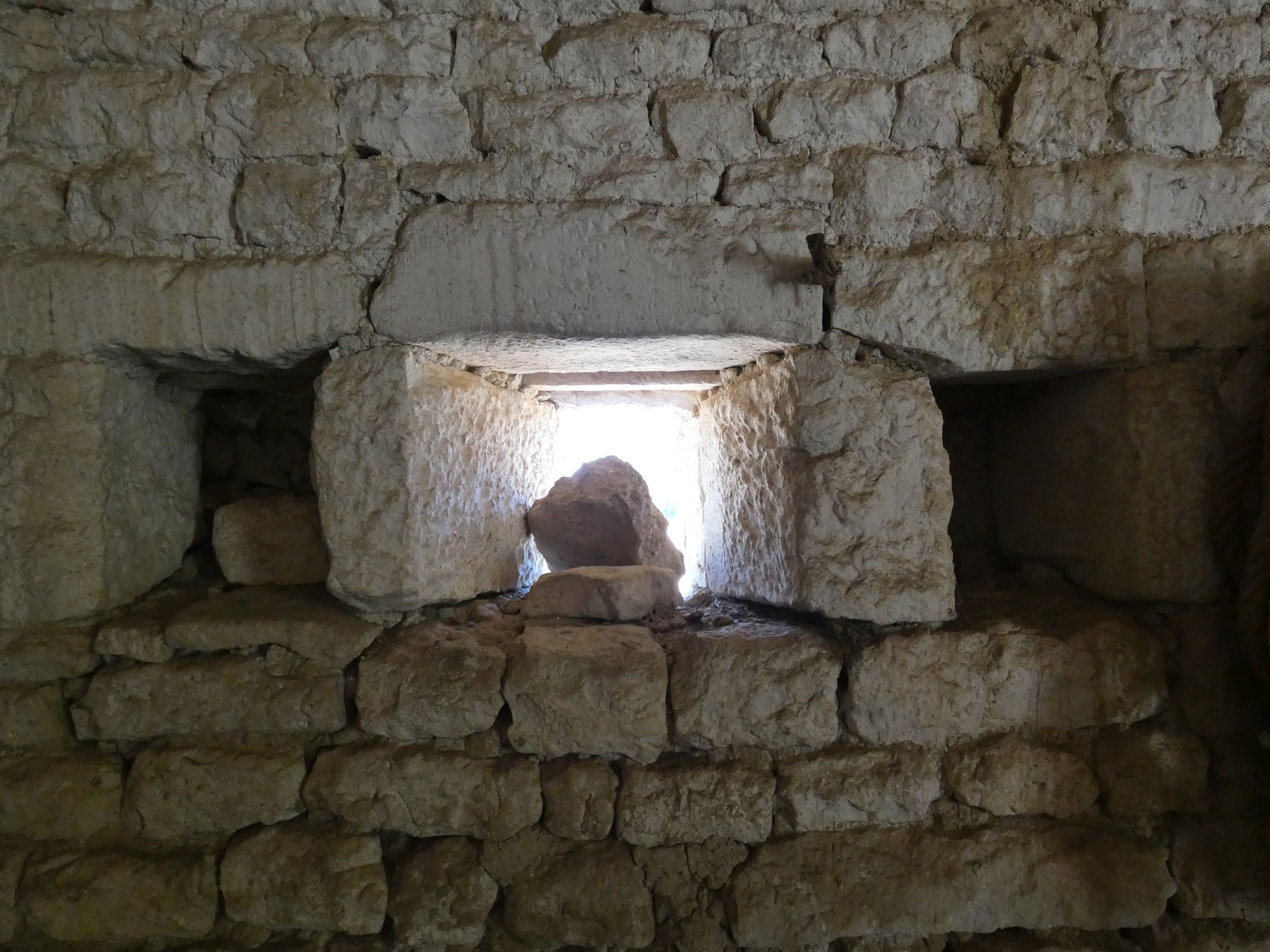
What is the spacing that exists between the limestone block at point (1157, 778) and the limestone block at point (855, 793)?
1.35 feet

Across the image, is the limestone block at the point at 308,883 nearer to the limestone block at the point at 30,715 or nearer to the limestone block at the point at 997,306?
the limestone block at the point at 30,715

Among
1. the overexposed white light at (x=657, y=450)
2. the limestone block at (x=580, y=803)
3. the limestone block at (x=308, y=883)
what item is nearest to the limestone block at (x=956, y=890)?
the limestone block at (x=580, y=803)

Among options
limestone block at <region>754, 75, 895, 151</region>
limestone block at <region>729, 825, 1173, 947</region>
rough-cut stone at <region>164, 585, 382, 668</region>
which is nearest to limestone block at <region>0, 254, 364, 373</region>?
rough-cut stone at <region>164, 585, 382, 668</region>

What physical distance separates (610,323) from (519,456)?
761 mm

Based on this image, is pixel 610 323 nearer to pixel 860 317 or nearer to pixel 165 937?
pixel 860 317

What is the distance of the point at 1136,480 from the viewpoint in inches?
65.4

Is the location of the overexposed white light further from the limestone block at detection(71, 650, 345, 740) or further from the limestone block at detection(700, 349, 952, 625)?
the limestone block at detection(71, 650, 345, 740)

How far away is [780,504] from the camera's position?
1.79 metres

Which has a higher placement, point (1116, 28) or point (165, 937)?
point (1116, 28)

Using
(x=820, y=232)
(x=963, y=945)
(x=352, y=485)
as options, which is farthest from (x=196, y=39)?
(x=963, y=945)

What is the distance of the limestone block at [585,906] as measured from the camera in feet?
5.20

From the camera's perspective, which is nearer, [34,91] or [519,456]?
[34,91]

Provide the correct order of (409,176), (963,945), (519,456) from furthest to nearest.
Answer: (519,456) < (409,176) < (963,945)

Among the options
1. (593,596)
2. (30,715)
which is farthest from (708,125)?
(30,715)
